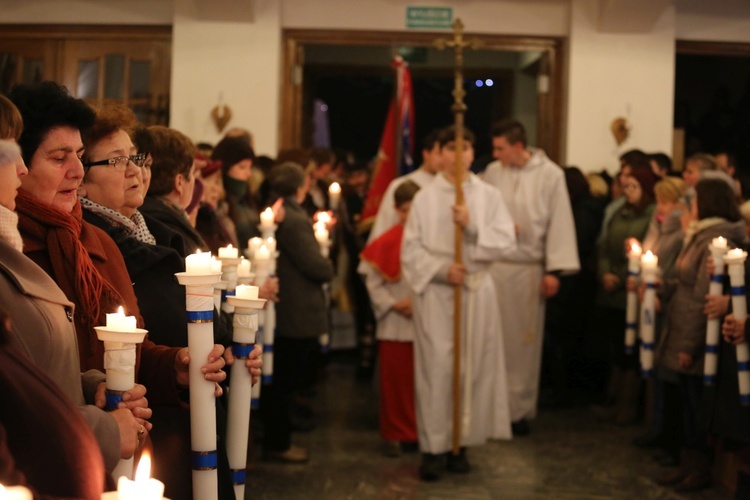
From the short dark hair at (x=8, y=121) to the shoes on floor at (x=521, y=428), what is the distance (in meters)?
5.48

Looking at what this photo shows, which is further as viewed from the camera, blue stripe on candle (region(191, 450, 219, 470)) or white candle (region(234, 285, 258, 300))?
white candle (region(234, 285, 258, 300))

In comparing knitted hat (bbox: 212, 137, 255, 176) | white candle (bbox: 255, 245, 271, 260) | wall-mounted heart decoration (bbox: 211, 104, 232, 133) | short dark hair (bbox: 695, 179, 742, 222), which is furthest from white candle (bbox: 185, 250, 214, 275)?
wall-mounted heart decoration (bbox: 211, 104, 232, 133)

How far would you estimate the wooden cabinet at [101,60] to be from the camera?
9.72 m

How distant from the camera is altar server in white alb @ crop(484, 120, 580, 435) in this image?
746 centimetres

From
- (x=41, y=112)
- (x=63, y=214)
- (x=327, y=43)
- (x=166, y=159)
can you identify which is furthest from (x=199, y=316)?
(x=327, y=43)

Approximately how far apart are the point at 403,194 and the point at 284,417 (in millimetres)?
1691

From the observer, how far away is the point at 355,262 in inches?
371

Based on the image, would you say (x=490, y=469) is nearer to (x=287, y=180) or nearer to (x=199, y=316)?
(x=287, y=180)

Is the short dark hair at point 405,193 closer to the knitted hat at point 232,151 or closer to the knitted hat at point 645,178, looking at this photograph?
the knitted hat at point 232,151

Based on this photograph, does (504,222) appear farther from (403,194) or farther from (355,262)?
(355,262)

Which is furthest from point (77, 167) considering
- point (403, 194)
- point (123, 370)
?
point (403, 194)

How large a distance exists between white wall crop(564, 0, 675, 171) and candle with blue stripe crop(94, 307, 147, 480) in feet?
24.9

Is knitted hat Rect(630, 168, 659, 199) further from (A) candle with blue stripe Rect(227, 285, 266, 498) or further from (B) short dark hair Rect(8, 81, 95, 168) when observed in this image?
(B) short dark hair Rect(8, 81, 95, 168)

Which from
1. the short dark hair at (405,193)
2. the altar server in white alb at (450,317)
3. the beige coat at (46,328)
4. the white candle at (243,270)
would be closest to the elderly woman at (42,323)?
the beige coat at (46,328)
